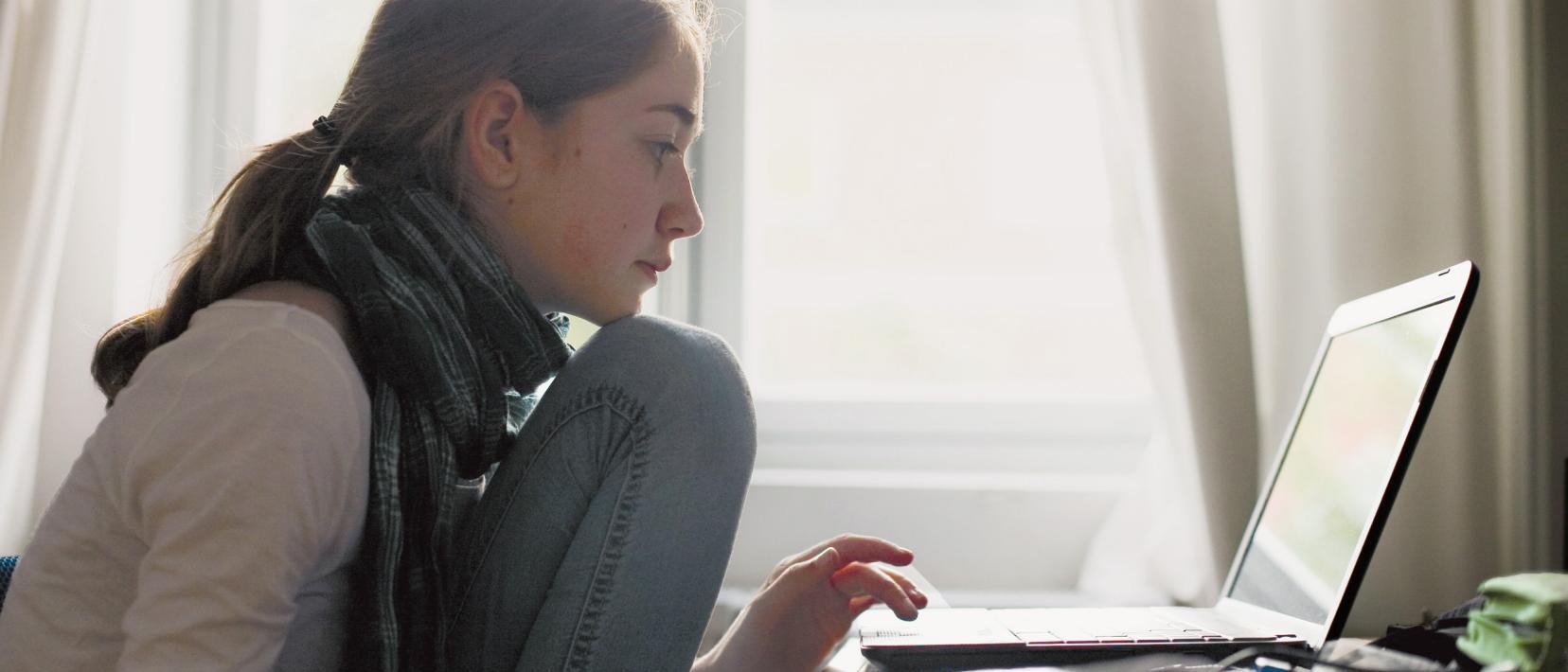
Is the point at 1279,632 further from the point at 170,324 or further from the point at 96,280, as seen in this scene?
the point at 96,280

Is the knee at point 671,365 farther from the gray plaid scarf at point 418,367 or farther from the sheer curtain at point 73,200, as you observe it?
the sheer curtain at point 73,200

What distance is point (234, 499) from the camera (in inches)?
25.8

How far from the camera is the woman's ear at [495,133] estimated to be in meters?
0.91

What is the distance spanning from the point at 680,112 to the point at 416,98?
0.22 metres

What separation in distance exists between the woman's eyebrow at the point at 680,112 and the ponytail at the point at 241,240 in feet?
0.86

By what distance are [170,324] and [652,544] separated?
403 mm

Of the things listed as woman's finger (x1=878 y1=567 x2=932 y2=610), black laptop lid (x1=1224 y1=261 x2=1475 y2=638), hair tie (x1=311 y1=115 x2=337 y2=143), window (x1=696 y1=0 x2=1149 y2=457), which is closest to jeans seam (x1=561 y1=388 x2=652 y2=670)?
woman's finger (x1=878 y1=567 x2=932 y2=610)

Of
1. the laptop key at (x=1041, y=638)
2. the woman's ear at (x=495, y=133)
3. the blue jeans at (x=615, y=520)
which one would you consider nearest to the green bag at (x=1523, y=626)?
the laptop key at (x=1041, y=638)

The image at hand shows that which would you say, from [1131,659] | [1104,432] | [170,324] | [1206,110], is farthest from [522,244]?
[1104,432]

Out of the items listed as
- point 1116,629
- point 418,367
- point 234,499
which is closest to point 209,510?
point 234,499

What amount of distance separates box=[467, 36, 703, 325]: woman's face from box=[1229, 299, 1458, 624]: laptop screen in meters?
0.61

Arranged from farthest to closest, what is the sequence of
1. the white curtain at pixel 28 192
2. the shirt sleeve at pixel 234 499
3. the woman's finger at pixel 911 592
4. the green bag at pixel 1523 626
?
the white curtain at pixel 28 192
the woman's finger at pixel 911 592
the shirt sleeve at pixel 234 499
the green bag at pixel 1523 626

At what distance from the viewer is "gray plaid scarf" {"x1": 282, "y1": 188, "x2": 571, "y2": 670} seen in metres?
0.79

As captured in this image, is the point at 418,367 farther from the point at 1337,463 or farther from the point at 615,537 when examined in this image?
the point at 1337,463
